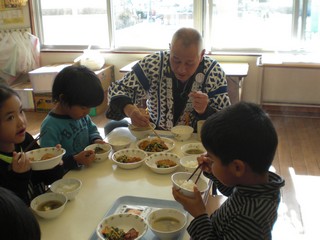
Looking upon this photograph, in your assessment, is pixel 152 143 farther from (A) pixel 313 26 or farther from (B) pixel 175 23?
(A) pixel 313 26

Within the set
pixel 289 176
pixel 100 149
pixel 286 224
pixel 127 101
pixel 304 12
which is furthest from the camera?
pixel 304 12

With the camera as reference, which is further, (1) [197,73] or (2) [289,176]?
(2) [289,176]

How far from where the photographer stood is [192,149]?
1841 mm

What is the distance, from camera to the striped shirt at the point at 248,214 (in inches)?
39.4

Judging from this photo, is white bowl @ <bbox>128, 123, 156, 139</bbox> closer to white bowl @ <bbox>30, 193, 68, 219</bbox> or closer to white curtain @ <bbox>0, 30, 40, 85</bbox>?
white bowl @ <bbox>30, 193, 68, 219</bbox>

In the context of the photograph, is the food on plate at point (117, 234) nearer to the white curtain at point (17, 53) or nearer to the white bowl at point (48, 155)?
the white bowl at point (48, 155)

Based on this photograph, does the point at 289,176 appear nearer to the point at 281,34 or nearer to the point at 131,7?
the point at 281,34

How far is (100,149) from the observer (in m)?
1.80

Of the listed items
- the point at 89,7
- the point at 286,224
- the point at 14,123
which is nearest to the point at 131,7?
the point at 89,7

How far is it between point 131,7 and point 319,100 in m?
2.77

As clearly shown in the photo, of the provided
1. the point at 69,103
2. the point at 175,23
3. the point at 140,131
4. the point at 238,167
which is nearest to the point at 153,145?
the point at 140,131

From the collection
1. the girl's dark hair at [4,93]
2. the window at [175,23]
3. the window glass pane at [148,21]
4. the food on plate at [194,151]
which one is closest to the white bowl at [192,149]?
the food on plate at [194,151]

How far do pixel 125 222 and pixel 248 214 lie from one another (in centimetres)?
43

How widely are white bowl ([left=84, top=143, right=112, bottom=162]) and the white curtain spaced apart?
3710mm
